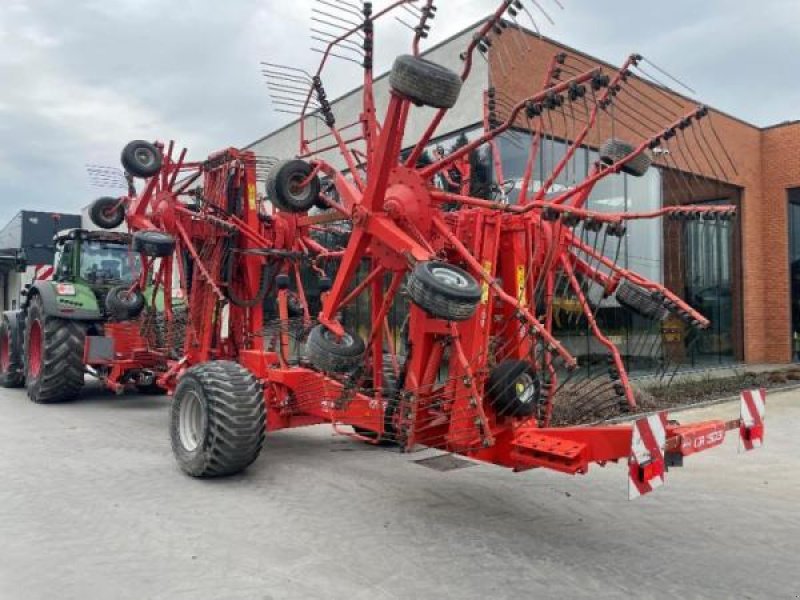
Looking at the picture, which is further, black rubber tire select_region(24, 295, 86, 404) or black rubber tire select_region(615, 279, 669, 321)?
black rubber tire select_region(24, 295, 86, 404)

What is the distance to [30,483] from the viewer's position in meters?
5.60

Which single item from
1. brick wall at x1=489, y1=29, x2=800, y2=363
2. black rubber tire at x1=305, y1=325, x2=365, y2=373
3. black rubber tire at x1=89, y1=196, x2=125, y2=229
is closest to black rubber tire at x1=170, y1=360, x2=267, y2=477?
black rubber tire at x1=305, y1=325, x2=365, y2=373

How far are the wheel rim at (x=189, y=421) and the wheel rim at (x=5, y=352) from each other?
7.46 m

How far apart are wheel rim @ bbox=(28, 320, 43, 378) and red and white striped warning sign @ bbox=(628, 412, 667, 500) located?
374 inches

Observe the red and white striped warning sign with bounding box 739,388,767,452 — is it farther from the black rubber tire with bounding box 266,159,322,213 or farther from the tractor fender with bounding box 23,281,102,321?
the tractor fender with bounding box 23,281,102,321

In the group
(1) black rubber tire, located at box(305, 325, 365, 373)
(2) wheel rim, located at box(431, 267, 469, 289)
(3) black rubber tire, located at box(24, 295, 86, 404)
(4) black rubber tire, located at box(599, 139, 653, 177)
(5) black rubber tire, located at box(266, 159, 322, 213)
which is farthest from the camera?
(3) black rubber tire, located at box(24, 295, 86, 404)

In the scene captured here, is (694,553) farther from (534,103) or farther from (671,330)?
(534,103)

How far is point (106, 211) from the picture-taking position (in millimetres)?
9047

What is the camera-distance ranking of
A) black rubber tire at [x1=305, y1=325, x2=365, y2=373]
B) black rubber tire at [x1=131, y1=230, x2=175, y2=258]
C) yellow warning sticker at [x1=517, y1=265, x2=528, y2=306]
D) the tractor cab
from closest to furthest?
yellow warning sticker at [x1=517, y1=265, x2=528, y2=306]
black rubber tire at [x1=305, y1=325, x2=365, y2=373]
black rubber tire at [x1=131, y1=230, x2=175, y2=258]
the tractor cab

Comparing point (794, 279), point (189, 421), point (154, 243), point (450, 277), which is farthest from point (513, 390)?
point (794, 279)

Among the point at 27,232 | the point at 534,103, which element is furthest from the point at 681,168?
the point at 27,232

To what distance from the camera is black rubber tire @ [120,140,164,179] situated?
7.66 m

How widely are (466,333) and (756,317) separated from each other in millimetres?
14720

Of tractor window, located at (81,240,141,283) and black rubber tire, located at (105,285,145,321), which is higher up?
tractor window, located at (81,240,141,283)
